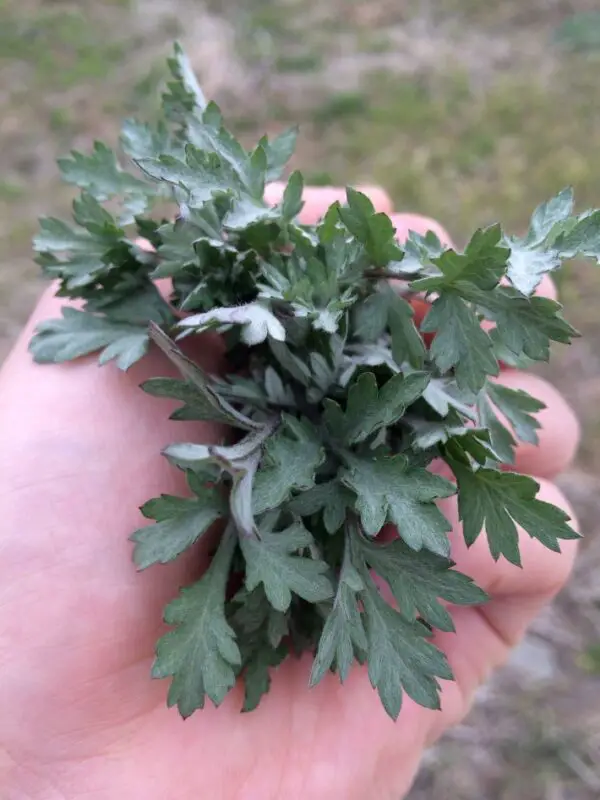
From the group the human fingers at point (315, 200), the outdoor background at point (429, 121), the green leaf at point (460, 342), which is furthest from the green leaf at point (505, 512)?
the outdoor background at point (429, 121)

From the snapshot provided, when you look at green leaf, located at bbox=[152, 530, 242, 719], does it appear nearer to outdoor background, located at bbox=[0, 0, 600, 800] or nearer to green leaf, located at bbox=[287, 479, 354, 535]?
green leaf, located at bbox=[287, 479, 354, 535]

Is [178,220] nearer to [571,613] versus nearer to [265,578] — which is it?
[265,578]

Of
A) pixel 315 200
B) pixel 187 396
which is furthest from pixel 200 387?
pixel 315 200

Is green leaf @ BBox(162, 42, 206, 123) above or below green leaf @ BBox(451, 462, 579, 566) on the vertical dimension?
above

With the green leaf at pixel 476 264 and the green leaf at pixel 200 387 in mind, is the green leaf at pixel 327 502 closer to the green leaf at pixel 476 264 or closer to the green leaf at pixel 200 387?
the green leaf at pixel 200 387

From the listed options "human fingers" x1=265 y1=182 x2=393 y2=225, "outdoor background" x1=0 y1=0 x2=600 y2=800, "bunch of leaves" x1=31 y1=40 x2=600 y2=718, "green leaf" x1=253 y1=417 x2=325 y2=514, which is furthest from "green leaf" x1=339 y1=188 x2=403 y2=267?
"outdoor background" x1=0 y1=0 x2=600 y2=800
